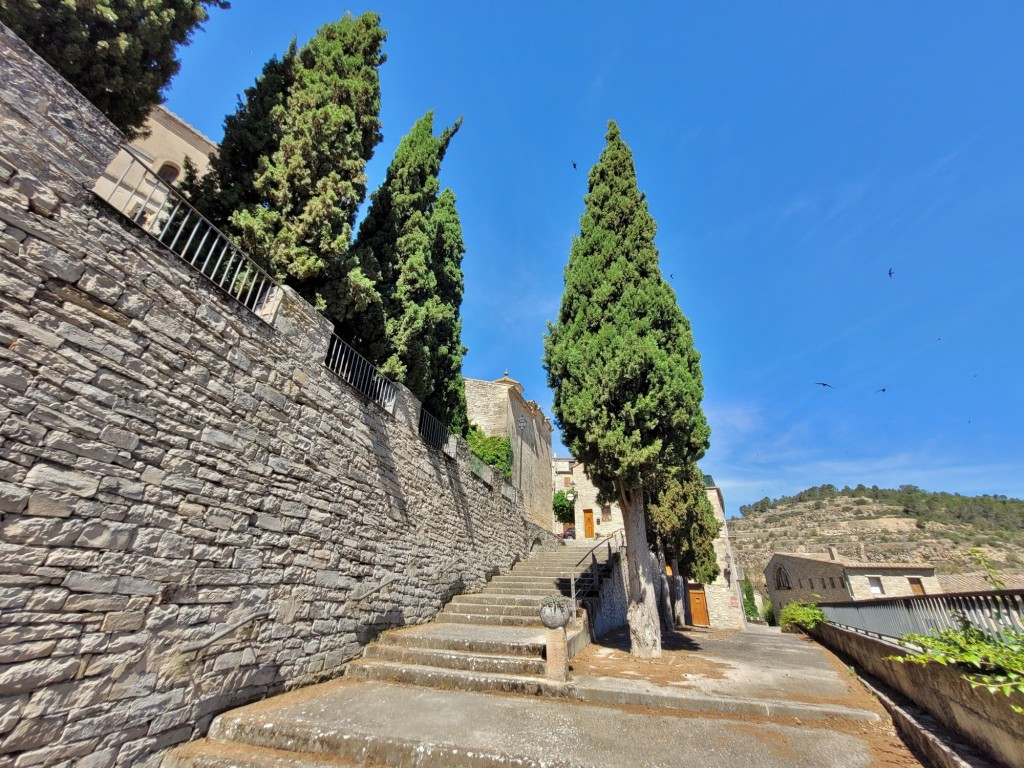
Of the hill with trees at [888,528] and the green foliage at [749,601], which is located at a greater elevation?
A: the hill with trees at [888,528]

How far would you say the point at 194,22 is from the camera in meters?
5.32

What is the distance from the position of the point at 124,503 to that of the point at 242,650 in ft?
6.12

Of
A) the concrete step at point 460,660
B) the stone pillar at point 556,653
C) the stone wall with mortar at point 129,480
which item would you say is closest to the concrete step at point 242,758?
the stone wall with mortar at point 129,480

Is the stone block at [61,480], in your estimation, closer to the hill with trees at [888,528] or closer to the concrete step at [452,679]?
the concrete step at [452,679]

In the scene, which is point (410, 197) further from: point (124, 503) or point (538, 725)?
point (538, 725)

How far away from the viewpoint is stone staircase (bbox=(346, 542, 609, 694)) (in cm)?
484

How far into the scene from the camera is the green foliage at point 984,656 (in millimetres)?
2578

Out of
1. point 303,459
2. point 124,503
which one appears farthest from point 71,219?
point 303,459

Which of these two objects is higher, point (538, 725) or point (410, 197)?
point (410, 197)

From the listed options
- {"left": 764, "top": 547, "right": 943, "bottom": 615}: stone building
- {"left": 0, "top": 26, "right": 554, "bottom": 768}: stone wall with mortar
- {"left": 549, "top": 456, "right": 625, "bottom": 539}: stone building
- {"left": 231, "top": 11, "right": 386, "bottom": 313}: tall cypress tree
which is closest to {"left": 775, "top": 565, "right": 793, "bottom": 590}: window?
{"left": 764, "top": 547, "right": 943, "bottom": 615}: stone building

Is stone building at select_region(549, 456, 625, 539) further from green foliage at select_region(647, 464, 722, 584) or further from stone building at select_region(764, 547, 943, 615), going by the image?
stone building at select_region(764, 547, 943, 615)

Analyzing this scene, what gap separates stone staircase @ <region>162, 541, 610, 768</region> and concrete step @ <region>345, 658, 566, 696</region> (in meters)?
0.01

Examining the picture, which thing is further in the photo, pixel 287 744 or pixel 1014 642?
pixel 287 744

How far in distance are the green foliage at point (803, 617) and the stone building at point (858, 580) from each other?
201 inches
